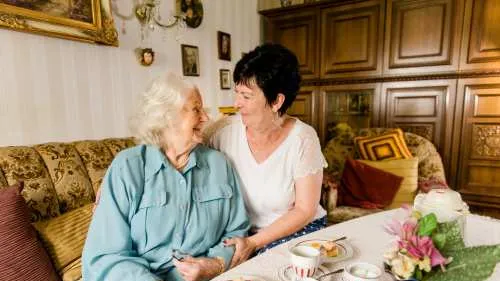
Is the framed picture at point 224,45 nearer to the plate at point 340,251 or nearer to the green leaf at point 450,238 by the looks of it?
the plate at point 340,251

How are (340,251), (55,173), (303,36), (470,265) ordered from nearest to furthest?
1. (470,265)
2. (340,251)
3. (55,173)
4. (303,36)

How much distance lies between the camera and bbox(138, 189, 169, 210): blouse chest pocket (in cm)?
106

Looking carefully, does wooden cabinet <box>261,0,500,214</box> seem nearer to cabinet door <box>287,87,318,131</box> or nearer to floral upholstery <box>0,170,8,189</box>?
cabinet door <box>287,87,318,131</box>

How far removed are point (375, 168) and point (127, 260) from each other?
6.07 ft

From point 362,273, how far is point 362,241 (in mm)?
339

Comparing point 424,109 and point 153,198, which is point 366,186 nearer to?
point 424,109

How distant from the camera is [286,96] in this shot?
139 centimetres

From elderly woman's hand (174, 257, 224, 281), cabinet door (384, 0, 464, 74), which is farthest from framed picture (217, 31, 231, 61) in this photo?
elderly woman's hand (174, 257, 224, 281)

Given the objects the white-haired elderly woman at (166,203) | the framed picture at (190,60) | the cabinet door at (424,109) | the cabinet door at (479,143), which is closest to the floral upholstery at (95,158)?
the white-haired elderly woman at (166,203)

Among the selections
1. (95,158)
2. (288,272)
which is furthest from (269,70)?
(95,158)

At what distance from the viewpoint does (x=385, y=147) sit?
94.6 inches

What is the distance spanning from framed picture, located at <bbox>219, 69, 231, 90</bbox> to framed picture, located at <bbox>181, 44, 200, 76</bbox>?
1.01ft

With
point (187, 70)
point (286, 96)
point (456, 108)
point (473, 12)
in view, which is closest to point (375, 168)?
point (456, 108)

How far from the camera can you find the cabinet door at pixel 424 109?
2.63 m
